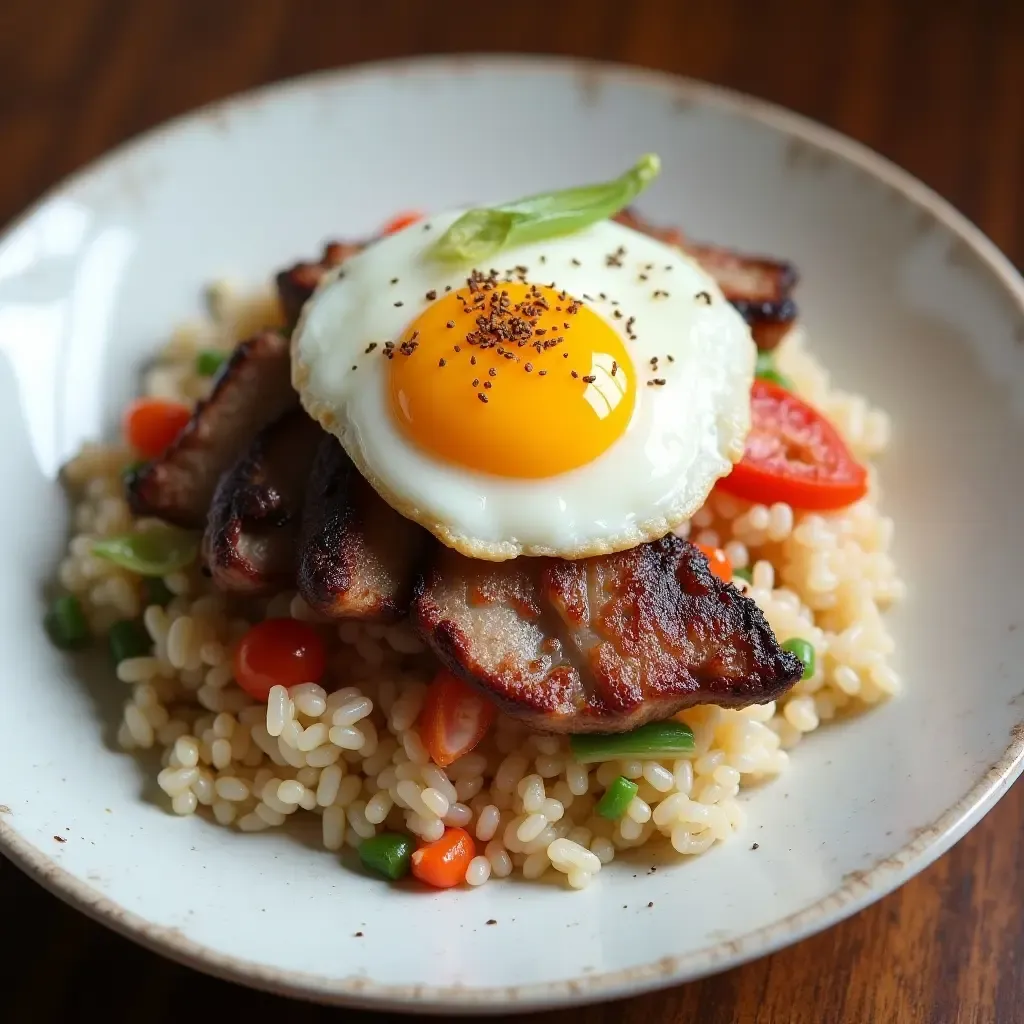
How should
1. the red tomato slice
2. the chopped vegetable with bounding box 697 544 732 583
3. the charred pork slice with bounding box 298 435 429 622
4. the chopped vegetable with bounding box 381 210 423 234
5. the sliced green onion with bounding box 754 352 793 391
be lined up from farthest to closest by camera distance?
the chopped vegetable with bounding box 381 210 423 234 < the sliced green onion with bounding box 754 352 793 391 < the red tomato slice < the chopped vegetable with bounding box 697 544 732 583 < the charred pork slice with bounding box 298 435 429 622

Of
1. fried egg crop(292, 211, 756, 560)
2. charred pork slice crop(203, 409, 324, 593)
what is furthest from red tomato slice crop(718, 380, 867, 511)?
charred pork slice crop(203, 409, 324, 593)

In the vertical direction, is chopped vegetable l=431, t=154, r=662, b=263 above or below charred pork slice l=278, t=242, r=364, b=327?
above

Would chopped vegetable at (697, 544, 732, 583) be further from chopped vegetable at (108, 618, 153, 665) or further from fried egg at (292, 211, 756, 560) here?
chopped vegetable at (108, 618, 153, 665)

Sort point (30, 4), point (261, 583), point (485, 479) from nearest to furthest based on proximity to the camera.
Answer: point (485, 479)
point (261, 583)
point (30, 4)

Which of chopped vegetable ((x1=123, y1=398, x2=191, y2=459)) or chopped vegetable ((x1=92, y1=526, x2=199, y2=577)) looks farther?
chopped vegetable ((x1=123, y1=398, x2=191, y2=459))

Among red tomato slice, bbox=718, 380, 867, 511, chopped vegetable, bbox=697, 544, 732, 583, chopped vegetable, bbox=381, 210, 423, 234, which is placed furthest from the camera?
chopped vegetable, bbox=381, 210, 423, 234

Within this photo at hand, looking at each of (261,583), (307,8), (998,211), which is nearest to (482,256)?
(261,583)

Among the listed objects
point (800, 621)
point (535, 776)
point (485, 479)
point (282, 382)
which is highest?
point (485, 479)

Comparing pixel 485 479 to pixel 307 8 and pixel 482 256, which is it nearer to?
pixel 482 256

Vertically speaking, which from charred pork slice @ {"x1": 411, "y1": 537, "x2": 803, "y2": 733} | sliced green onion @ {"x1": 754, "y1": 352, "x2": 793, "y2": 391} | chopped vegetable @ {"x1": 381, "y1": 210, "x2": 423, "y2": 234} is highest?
chopped vegetable @ {"x1": 381, "y1": 210, "x2": 423, "y2": 234}
